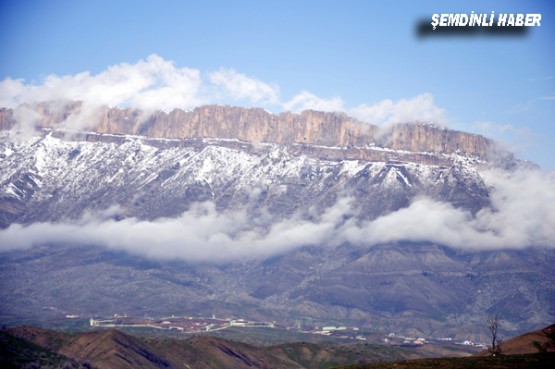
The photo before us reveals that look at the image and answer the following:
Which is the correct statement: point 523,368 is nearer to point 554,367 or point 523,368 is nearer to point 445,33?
point 554,367

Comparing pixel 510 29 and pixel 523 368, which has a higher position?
pixel 510 29

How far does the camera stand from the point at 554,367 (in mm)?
194750

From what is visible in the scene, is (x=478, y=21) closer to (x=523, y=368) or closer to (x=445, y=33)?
(x=445, y=33)

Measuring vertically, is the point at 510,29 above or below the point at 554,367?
above

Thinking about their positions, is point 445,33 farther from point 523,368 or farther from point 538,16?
point 523,368

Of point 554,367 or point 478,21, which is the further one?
point 554,367

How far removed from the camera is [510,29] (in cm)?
17975

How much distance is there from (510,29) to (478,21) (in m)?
5.81

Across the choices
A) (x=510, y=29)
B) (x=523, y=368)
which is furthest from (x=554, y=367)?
(x=510, y=29)

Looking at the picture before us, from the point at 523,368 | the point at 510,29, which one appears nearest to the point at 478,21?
the point at 510,29

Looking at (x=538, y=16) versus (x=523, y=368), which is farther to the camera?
(x=523, y=368)

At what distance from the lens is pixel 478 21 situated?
180000mm

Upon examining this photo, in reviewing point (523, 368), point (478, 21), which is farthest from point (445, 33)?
point (523, 368)

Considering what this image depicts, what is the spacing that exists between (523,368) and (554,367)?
230 inches
